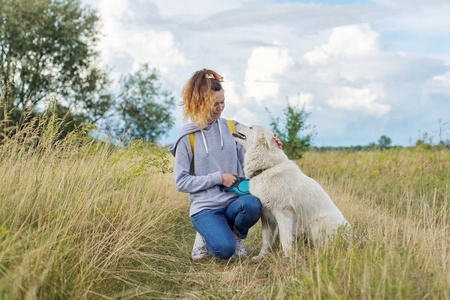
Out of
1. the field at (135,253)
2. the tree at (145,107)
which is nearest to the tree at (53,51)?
the tree at (145,107)

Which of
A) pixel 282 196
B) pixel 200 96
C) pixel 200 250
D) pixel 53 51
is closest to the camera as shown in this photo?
pixel 282 196

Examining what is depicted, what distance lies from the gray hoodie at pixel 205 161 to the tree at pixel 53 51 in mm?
18287

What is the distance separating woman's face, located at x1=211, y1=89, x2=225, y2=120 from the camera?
469 centimetres

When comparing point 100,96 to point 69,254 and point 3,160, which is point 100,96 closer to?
point 3,160

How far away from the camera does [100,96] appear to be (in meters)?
24.4

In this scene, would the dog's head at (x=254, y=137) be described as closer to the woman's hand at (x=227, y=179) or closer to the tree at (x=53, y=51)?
the woman's hand at (x=227, y=179)

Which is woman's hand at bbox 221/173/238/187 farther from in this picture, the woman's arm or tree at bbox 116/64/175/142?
tree at bbox 116/64/175/142

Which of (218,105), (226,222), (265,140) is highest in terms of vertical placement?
(218,105)

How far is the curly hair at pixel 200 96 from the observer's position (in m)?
4.64

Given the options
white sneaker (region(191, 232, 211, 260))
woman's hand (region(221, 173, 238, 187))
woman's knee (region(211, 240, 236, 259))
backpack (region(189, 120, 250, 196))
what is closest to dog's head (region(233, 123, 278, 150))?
backpack (region(189, 120, 250, 196))

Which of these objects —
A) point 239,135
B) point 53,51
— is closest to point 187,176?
point 239,135

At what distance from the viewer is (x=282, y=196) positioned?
14.4 feet

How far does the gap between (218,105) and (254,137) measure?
0.56 metres

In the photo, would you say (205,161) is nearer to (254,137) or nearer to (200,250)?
(254,137)
